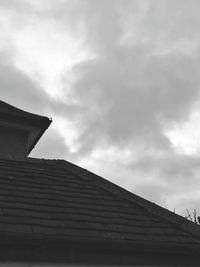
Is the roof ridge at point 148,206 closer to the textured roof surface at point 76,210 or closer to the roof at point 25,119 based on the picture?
the textured roof surface at point 76,210

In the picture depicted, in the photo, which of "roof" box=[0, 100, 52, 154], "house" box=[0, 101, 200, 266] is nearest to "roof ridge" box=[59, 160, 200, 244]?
"house" box=[0, 101, 200, 266]

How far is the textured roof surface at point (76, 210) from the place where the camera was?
5.21 metres

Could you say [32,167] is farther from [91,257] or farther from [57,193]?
[91,257]

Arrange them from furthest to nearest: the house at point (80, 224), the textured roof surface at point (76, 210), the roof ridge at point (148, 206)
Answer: the roof ridge at point (148, 206)
the textured roof surface at point (76, 210)
the house at point (80, 224)

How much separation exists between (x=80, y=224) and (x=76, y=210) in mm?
544

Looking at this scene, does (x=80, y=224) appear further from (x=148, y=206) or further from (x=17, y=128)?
(x=17, y=128)

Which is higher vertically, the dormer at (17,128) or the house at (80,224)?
the dormer at (17,128)

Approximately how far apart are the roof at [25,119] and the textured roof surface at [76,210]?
5.65ft

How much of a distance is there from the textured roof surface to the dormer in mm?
1534

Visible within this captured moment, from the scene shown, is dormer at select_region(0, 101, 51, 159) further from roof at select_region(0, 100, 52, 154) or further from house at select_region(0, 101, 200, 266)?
house at select_region(0, 101, 200, 266)

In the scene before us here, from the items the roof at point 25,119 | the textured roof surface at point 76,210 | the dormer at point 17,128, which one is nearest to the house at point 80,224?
the textured roof surface at point 76,210

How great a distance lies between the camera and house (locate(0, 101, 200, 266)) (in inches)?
192

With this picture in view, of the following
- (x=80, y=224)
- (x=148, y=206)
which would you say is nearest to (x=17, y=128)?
(x=148, y=206)

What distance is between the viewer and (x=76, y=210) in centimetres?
611
